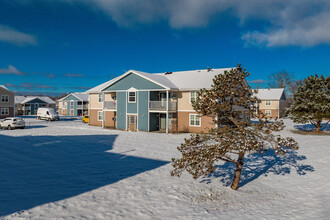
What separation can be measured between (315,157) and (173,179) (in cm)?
1127

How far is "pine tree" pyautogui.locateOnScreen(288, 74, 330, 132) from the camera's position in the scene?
88.0 ft

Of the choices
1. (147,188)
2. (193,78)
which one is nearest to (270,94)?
(193,78)

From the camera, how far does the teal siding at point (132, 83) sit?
2846 centimetres

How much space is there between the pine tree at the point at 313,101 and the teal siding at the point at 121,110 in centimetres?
2287

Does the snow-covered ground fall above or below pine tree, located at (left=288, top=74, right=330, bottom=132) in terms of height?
below

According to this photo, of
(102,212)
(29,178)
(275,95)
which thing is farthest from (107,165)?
(275,95)

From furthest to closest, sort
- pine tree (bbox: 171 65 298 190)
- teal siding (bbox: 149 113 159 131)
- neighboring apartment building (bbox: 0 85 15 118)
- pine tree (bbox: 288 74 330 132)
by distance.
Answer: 1. neighboring apartment building (bbox: 0 85 15 118)
2. teal siding (bbox: 149 113 159 131)
3. pine tree (bbox: 288 74 330 132)
4. pine tree (bbox: 171 65 298 190)

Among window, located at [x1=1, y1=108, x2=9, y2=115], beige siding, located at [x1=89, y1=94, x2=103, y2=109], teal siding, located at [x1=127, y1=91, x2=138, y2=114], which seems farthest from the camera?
window, located at [x1=1, y1=108, x2=9, y2=115]

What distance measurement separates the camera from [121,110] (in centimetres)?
3102

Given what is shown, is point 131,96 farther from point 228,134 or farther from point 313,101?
point 313,101

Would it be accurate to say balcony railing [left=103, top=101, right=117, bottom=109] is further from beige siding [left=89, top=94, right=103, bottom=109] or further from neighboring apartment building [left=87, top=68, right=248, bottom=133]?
beige siding [left=89, top=94, right=103, bottom=109]

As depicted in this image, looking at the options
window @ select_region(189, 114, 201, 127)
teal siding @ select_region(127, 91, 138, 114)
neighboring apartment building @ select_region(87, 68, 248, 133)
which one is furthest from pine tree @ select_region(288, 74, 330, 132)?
teal siding @ select_region(127, 91, 138, 114)

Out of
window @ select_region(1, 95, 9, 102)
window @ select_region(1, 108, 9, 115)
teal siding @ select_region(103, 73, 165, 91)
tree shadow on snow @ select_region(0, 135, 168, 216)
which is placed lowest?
tree shadow on snow @ select_region(0, 135, 168, 216)

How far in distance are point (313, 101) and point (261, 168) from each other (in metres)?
20.0
